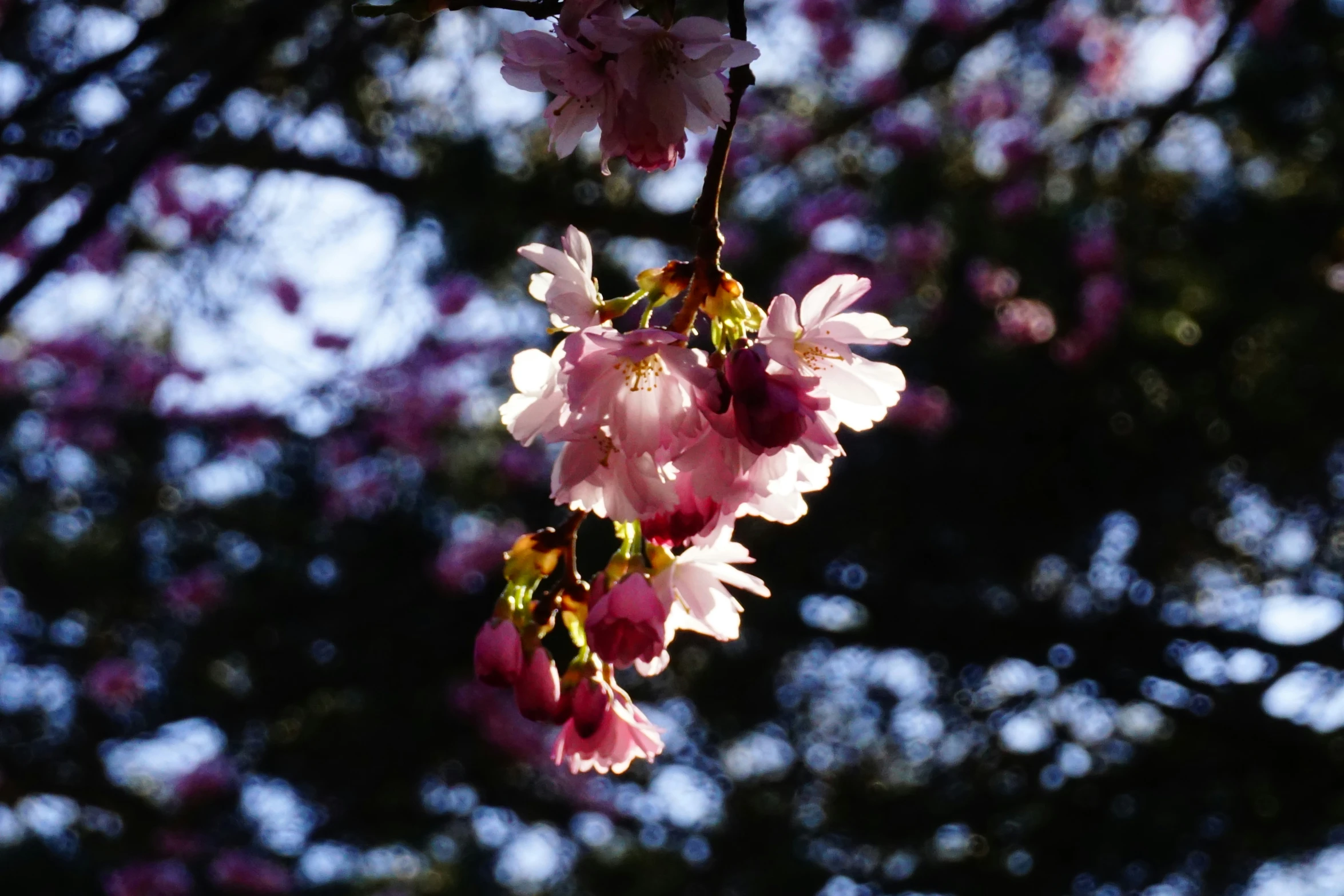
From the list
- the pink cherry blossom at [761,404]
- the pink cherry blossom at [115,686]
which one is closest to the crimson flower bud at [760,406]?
the pink cherry blossom at [761,404]

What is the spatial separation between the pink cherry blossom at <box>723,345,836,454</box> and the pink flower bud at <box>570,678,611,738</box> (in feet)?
0.97

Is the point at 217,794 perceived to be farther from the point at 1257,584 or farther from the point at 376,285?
the point at 1257,584

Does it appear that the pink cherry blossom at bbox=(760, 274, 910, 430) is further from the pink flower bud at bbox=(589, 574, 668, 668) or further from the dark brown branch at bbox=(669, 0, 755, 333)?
the pink flower bud at bbox=(589, 574, 668, 668)

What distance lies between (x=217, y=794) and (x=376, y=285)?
1827 millimetres

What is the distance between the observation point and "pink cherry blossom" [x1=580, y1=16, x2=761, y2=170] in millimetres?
698

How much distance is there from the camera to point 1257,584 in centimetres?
345

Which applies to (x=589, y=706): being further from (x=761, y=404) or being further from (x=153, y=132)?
(x=153, y=132)

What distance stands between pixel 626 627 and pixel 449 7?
407mm

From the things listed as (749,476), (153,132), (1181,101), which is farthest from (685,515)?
(1181,101)

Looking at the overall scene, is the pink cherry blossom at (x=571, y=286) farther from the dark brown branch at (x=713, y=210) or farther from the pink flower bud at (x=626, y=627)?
the pink flower bud at (x=626, y=627)

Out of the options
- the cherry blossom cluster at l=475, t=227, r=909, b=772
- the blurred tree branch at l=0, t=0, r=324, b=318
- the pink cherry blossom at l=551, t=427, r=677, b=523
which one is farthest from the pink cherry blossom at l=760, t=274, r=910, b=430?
the blurred tree branch at l=0, t=0, r=324, b=318

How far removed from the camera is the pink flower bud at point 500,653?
2.84 ft

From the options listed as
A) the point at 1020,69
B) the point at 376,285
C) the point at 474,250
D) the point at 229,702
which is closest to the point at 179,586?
the point at 229,702

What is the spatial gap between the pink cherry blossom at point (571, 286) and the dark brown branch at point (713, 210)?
8 centimetres
